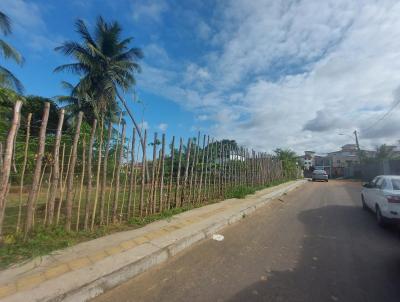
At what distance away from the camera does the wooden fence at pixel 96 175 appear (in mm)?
4270

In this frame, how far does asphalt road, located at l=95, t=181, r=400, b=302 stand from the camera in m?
2.98

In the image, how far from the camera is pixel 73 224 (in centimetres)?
516

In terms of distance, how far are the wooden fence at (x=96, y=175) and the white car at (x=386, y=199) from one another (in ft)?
17.3

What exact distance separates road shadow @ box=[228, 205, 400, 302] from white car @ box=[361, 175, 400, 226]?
14.7 inches

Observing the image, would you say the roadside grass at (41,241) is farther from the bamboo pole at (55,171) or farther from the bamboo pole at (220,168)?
the bamboo pole at (220,168)

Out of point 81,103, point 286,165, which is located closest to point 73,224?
point 81,103

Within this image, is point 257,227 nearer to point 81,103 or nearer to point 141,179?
point 141,179

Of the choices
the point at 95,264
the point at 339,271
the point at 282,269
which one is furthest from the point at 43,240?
the point at 339,271

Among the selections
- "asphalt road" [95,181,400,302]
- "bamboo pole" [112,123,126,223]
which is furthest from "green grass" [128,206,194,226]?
"asphalt road" [95,181,400,302]

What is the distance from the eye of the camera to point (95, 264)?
345 cm

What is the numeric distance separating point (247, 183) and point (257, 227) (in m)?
7.41

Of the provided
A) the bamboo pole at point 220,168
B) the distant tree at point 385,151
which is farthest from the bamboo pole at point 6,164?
the distant tree at point 385,151

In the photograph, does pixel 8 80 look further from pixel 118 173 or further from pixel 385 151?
pixel 385 151

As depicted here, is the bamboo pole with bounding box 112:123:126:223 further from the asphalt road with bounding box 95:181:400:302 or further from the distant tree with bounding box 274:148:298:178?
the distant tree with bounding box 274:148:298:178
